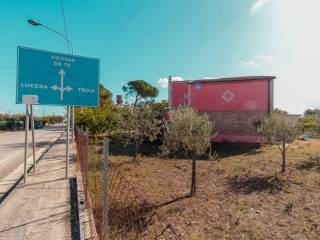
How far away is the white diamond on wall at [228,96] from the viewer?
1786cm

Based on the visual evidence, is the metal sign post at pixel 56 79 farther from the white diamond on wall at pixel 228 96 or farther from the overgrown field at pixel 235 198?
the white diamond on wall at pixel 228 96

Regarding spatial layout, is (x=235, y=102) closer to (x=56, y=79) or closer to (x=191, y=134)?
(x=191, y=134)

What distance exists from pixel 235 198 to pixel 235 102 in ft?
40.8

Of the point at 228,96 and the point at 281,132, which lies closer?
the point at 281,132

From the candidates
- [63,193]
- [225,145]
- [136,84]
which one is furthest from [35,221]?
[136,84]

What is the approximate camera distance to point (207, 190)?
6.95m

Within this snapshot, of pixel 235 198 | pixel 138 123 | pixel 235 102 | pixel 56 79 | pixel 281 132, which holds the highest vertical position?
pixel 235 102

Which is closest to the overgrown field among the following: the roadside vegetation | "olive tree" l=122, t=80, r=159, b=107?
the roadside vegetation

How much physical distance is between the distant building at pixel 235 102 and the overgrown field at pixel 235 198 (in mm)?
6475

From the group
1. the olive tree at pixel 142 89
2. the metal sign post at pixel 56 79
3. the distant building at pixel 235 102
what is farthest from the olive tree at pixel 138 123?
the olive tree at pixel 142 89

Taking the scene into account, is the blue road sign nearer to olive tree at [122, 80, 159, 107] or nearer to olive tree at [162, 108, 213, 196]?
olive tree at [162, 108, 213, 196]

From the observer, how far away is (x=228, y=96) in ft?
59.1

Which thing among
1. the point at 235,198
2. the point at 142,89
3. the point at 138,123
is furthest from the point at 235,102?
the point at 142,89

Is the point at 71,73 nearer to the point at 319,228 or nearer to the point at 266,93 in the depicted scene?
the point at 319,228
